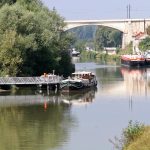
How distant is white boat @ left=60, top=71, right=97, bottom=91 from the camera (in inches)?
2039

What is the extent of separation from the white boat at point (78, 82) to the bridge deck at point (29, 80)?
1126mm

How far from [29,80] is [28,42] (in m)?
3.25

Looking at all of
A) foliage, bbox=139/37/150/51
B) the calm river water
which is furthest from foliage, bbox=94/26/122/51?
the calm river water

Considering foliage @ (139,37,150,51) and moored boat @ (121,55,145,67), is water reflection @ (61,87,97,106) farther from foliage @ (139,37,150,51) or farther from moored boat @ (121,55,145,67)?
foliage @ (139,37,150,51)

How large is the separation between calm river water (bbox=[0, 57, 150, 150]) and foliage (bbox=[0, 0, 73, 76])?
2.75 metres

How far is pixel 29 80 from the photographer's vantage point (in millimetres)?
52438

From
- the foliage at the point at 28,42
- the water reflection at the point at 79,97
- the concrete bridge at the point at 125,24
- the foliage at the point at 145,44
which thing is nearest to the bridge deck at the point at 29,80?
the foliage at the point at 28,42

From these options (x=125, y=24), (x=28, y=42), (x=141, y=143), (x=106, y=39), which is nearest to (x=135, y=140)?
(x=141, y=143)

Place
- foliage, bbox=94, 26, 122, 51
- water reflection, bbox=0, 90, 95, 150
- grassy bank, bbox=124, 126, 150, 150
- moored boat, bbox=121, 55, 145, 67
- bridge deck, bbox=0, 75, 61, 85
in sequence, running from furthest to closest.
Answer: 1. foliage, bbox=94, 26, 122, 51
2. moored boat, bbox=121, 55, 145, 67
3. bridge deck, bbox=0, 75, 61, 85
4. water reflection, bbox=0, 90, 95, 150
5. grassy bank, bbox=124, 126, 150, 150

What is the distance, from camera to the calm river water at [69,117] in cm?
2931

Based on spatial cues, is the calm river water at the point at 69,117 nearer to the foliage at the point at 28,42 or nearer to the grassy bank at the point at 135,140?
the foliage at the point at 28,42

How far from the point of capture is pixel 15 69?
A: 52.6m

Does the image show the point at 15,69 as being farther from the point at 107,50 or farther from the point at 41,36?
the point at 107,50

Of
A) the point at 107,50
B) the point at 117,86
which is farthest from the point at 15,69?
the point at 107,50
